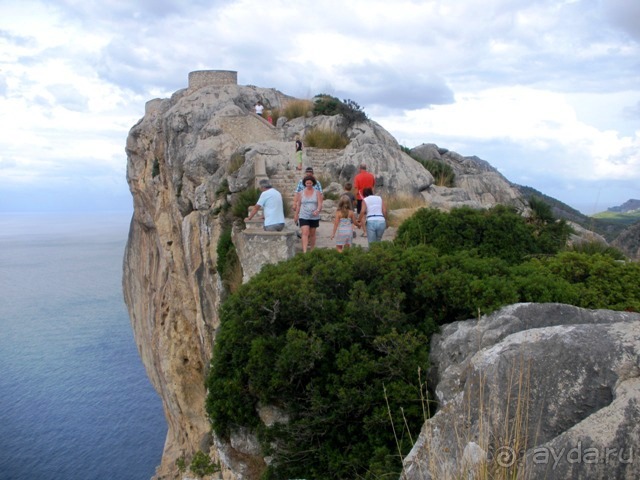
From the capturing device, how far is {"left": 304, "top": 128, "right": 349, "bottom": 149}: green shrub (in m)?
18.9

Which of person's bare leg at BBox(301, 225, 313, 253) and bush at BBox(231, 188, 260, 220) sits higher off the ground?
bush at BBox(231, 188, 260, 220)

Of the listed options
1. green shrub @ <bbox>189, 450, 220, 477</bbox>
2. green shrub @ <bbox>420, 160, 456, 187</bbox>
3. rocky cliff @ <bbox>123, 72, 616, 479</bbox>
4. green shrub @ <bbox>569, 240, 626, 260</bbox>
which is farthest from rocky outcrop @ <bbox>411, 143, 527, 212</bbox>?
green shrub @ <bbox>189, 450, 220, 477</bbox>

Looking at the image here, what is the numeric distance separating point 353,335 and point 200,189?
1087 centimetres

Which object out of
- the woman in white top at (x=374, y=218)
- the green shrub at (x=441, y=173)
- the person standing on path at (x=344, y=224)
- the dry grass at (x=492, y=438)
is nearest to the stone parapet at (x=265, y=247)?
the person standing on path at (x=344, y=224)

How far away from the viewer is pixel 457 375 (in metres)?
5.26

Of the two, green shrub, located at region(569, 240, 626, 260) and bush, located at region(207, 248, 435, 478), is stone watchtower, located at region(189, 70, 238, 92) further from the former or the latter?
bush, located at region(207, 248, 435, 478)

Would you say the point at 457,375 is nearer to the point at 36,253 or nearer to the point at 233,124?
the point at 233,124

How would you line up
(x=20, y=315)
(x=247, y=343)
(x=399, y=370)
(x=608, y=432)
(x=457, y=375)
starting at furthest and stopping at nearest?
(x=20, y=315), (x=247, y=343), (x=399, y=370), (x=457, y=375), (x=608, y=432)

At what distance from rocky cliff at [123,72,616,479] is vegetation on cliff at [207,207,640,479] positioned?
3.46 m

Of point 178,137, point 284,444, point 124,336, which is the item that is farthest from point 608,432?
point 124,336

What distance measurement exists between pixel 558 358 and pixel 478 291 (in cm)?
210

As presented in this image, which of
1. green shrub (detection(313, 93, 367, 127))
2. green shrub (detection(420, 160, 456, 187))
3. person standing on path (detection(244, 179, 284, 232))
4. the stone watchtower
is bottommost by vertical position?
person standing on path (detection(244, 179, 284, 232))

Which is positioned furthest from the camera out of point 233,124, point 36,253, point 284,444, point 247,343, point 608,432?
point 36,253

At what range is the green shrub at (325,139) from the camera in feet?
62.1
